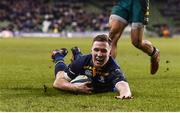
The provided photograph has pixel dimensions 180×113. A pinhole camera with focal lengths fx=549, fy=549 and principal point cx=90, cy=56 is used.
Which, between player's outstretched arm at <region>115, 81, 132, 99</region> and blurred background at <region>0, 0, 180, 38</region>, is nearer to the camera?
player's outstretched arm at <region>115, 81, 132, 99</region>

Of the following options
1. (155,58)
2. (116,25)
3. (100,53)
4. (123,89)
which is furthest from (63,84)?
(155,58)

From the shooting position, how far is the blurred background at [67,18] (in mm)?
52062

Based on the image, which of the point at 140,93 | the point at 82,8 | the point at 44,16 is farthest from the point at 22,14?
the point at 140,93

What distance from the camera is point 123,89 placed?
7727 mm

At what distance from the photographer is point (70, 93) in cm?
825

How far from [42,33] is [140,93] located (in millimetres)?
42903

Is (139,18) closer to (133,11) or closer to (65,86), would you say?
(133,11)

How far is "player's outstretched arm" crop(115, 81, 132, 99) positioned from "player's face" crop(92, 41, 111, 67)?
390 millimetres

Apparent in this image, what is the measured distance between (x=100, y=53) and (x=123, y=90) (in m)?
0.62

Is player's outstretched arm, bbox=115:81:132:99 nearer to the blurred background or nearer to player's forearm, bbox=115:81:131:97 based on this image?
player's forearm, bbox=115:81:131:97

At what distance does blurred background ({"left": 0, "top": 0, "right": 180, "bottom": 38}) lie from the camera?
5206cm

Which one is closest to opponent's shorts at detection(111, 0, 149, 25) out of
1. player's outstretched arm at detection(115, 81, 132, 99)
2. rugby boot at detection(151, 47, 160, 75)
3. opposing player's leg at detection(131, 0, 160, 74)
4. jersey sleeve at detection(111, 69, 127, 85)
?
opposing player's leg at detection(131, 0, 160, 74)

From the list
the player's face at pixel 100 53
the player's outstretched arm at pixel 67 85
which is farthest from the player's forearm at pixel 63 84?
the player's face at pixel 100 53

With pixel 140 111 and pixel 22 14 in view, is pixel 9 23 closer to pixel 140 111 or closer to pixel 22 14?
pixel 22 14
